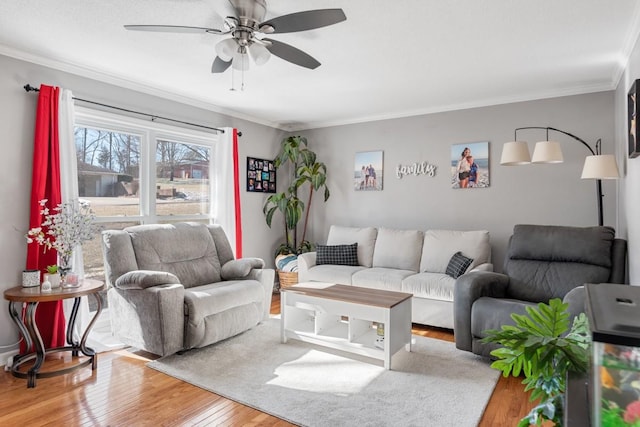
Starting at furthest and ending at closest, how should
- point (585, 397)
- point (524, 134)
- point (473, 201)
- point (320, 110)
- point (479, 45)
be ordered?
point (320, 110)
point (473, 201)
point (524, 134)
point (479, 45)
point (585, 397)

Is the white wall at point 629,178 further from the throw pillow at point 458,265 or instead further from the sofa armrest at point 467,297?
the throw pillow at point 458,265

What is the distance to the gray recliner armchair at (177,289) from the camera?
10.0ft

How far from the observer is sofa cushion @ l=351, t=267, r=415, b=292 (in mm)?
4098

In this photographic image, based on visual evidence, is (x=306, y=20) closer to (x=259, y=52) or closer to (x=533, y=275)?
(x=259, y=52)

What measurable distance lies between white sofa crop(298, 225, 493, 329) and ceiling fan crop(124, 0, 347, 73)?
97.3 inches

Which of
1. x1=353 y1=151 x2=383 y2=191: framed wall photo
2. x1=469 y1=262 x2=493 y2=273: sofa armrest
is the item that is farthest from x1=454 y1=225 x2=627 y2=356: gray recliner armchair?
x1=353 y1=151 x2=383 y2=191: framed wall photo

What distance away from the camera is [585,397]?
775 millimetres

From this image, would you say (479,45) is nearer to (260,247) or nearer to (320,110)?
(320,110)

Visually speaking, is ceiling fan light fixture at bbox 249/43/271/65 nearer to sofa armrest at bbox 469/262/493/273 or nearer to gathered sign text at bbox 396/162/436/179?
sofa armrest at bbox 469/262/493/273

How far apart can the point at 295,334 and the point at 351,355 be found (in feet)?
1.77

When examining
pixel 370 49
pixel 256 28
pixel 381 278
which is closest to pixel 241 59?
pixel 256 28

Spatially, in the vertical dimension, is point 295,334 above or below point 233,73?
below

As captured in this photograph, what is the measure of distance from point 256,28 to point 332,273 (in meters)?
2.90

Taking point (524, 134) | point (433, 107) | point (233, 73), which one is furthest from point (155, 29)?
point (524, 134)
